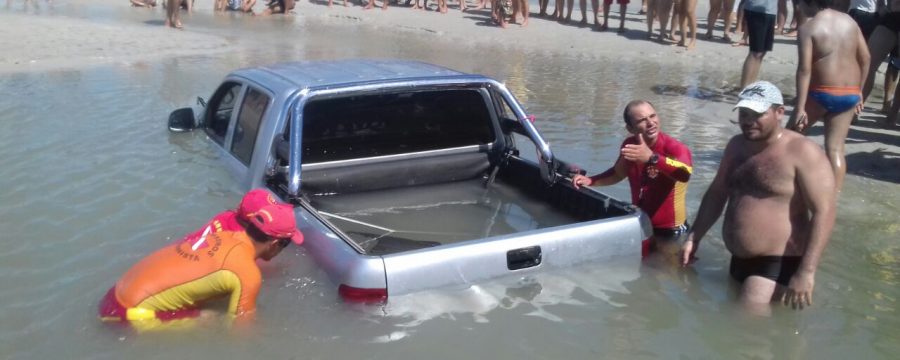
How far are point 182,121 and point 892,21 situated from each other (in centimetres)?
726

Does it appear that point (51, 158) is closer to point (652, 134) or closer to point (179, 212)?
point (179, 212)

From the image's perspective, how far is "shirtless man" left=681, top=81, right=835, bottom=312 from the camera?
4371 mm

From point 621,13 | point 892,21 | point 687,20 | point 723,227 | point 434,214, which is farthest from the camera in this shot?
point 621,13

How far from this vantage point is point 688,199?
7.29 meters

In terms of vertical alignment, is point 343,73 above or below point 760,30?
below

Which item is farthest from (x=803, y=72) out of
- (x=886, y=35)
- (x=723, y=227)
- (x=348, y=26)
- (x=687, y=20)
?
(x=348, y=26)

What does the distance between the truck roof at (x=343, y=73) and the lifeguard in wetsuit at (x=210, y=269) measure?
4.67ft

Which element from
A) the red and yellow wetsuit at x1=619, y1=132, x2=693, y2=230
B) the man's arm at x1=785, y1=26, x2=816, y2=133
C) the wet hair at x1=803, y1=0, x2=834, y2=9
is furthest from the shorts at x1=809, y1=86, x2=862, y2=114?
the red and yellow wetsuit at x1=619, y1=132, x2=693, y2=230

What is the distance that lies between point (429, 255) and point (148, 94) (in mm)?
8146

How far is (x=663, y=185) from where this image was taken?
5.48 metres

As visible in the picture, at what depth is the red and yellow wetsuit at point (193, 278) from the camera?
4.30 m

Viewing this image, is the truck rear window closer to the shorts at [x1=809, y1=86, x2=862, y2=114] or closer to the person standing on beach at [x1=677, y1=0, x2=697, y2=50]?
the shorts at [x1=809, y1=86, x2=862, y2=114]

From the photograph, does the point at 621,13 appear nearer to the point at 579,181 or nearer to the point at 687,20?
the point at 687,20

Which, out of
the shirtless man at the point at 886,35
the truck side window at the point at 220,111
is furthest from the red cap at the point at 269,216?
the shirtless man at the point at 886,35
